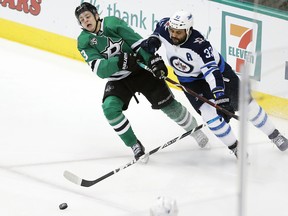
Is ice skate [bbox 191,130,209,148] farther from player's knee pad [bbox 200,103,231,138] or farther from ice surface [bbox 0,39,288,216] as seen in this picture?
player's knee pad [bbox 200,103,231,138]

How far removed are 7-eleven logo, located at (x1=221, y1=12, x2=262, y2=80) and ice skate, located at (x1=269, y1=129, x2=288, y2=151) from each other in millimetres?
951

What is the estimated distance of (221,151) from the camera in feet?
15.6

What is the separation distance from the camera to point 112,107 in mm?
4461

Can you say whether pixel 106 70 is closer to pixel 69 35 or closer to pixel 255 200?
pixel 255 200

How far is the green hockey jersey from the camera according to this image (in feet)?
14.6

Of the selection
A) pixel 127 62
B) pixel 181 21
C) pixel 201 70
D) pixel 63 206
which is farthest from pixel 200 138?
pixel 63 206

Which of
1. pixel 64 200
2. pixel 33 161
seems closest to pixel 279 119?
pixel 64 200

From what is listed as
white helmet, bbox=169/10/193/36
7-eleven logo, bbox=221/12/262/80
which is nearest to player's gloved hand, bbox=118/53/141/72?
white helmet, bbox=169/10/193/36

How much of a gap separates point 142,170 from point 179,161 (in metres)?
0.24

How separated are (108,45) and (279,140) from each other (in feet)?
3.71

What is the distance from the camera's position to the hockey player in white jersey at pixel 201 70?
13.9 feet

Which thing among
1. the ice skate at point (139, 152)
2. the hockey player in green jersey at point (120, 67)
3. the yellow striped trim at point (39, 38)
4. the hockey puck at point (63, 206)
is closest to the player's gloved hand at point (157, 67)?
the hockey player in green jersey at point (120, 67)

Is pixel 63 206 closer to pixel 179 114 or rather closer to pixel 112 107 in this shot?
pixel 112 107

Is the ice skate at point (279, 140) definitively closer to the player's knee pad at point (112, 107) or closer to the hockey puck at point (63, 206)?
the player's knee pad at point (112, 107)
